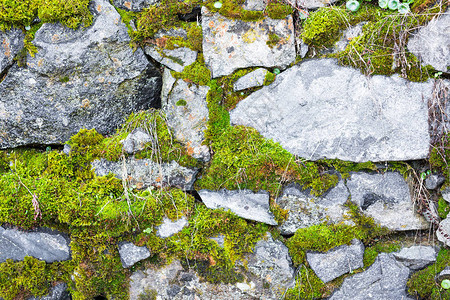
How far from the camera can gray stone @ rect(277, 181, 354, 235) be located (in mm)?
2471

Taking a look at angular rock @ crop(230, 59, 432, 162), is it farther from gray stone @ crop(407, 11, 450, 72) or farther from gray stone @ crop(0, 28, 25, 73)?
gray stone @ crop(0, 28, 25, 73)

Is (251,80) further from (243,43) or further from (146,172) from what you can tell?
(146,172)

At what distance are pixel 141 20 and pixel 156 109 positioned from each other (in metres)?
0.70

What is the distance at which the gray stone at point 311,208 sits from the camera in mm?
2471

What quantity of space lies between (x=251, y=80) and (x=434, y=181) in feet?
4.98

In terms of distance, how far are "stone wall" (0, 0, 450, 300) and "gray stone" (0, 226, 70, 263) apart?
11 mm

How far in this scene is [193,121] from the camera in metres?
2.57

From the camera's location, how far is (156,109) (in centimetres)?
268

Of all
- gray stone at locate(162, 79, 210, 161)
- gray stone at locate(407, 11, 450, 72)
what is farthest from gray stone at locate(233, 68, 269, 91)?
gray stone at locate(407, 11, 450, 72)

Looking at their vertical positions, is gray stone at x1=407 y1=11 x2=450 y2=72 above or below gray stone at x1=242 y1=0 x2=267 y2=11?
below

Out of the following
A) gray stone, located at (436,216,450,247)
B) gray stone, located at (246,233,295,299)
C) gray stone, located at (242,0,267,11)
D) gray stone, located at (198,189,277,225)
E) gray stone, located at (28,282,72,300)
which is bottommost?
gray stone, located at (28,282,72,300)

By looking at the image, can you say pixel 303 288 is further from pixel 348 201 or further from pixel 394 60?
pixel 394 60

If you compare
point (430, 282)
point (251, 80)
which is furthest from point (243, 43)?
point (430, 282)

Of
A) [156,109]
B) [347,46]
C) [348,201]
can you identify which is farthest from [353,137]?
[156,109]
